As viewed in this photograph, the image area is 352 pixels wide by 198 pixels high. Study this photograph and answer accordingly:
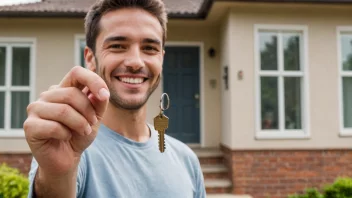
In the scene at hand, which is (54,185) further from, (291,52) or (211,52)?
(211,52)

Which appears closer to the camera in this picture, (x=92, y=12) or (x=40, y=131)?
(x=40, y=131)

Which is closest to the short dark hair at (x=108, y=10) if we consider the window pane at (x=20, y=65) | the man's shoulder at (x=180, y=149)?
the man's shoulder at (x=180, y=149)

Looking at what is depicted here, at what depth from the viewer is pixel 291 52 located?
6309mm

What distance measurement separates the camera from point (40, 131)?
729 millimetres

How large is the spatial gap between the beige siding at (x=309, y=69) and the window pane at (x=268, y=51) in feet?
0.77

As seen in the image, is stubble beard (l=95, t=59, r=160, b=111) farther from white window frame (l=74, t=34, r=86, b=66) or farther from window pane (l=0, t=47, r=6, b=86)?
window pane (l=0, t=47, r=6, b=86)

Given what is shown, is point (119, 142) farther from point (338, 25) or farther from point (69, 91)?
point (338, 25)

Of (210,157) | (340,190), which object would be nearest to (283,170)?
(340,190)

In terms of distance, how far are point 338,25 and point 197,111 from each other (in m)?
3.32

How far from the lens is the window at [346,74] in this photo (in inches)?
253

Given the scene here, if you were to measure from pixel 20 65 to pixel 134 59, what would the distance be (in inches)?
256

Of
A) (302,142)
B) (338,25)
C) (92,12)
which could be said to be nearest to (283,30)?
(338,25)

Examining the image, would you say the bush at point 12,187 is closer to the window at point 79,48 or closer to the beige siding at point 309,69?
the window at point 79,48

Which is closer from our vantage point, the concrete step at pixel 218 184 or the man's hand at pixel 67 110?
the man's hand at pixel 67 110
